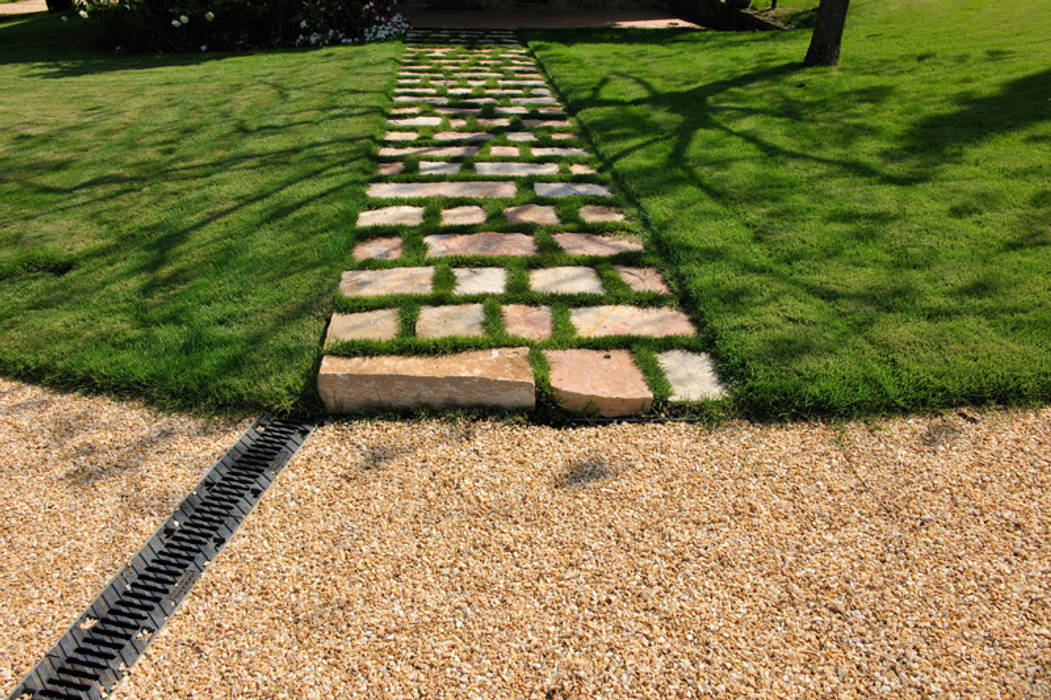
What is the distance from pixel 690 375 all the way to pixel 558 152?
10.7 ft

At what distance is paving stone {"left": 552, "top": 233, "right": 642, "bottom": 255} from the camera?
3.85m

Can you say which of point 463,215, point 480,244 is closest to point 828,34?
point 463,215

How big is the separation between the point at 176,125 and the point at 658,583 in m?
6.53

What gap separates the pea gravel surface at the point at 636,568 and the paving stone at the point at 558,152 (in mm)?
3377

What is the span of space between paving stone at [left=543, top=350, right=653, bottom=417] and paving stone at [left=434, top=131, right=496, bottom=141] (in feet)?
11.5

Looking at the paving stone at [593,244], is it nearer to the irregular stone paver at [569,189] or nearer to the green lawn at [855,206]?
the green lawn at [855,206]

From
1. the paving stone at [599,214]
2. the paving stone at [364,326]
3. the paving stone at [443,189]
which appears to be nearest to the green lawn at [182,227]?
the paving stone at [364,326]

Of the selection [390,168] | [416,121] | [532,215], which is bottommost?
[532,215]

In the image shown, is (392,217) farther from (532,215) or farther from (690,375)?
(690,375)

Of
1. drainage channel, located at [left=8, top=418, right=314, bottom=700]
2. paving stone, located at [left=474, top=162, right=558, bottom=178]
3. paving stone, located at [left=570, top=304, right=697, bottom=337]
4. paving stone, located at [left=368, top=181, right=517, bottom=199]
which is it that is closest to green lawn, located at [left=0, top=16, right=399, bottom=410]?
paving stone, located at [left=368, top=181, right=517, bottom=199]

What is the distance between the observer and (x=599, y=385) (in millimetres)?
2744

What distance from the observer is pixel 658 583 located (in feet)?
6.52

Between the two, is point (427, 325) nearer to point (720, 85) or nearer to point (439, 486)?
point (439, 486)

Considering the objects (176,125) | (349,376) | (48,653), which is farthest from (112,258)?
(176,125)
